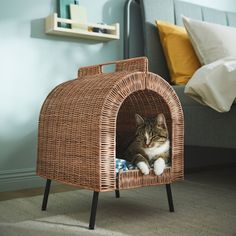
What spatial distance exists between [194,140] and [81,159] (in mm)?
870

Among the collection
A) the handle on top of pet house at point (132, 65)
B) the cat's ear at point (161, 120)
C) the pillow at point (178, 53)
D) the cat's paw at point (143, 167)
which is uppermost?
the pillow at point (178, 53)

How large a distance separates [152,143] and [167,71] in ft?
3.39

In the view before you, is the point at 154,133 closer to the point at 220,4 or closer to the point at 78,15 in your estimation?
the point at 78,15

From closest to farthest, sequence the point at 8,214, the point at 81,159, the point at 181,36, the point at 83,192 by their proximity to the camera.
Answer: the point at 81,159 → the point at 8,214 → the point at 83,192 → the point at 181,36

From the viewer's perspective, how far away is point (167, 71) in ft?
8.40

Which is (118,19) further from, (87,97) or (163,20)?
(87,97)

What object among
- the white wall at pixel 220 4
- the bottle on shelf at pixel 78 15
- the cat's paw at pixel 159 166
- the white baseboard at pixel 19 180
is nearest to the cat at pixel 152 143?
the cat's paw at pixel 159 166

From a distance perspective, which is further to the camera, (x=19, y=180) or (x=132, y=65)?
(x=19, y=180)

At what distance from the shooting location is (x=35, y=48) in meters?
2.18

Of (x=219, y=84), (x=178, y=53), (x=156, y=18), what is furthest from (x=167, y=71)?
(x=219, y=84)

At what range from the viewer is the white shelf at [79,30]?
2.13m

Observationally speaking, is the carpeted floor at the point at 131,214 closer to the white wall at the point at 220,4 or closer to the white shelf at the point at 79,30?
the white shelf at the point at 79,30

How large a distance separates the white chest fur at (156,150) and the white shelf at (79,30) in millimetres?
935

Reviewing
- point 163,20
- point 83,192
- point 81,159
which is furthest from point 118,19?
point 81,159
